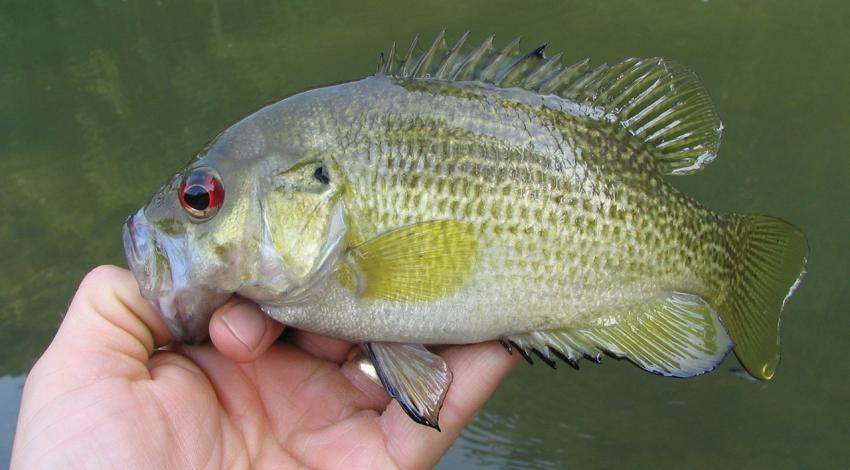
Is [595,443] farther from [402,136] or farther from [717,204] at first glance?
[402,136]

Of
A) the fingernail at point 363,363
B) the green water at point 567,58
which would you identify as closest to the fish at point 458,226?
the fingernail at point 363,363

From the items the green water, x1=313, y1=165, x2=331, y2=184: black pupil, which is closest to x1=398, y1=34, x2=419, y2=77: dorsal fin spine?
x1=313, y1=165, x2=331, y2=184: black pupil

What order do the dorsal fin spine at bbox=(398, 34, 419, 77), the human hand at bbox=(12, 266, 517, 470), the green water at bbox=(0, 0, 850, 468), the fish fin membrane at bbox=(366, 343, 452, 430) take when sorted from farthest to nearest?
1. the green water at bbox=(0, 0, 850, 468)
2. the dorsal fin spine at bbox=(398, 34, 419, 77)
3. the fish fin membrane at bbox=(366, 343, 452, 430)
4. the human hand at bbox=(12, 266, 517, 470)

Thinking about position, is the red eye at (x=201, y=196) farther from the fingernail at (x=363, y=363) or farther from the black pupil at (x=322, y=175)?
the fingernail at (x=363, y=363)

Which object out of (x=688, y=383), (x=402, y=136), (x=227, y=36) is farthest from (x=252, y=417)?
(x=227, y=36)

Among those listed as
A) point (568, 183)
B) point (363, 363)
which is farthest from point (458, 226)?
point (363, 363)

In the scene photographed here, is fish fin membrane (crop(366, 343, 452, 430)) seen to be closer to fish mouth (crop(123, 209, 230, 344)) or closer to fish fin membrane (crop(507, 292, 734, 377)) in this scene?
fish fin membrane (crop(507, 292, 734, 377))
